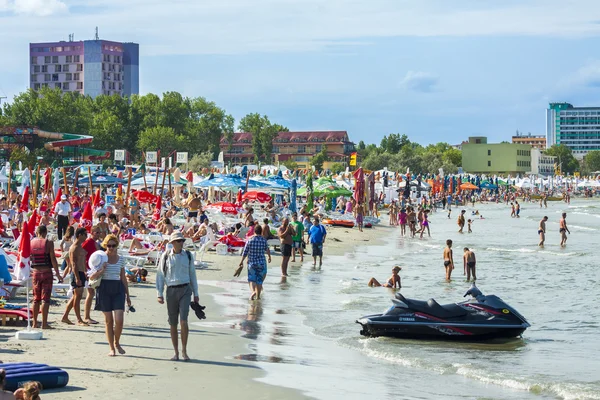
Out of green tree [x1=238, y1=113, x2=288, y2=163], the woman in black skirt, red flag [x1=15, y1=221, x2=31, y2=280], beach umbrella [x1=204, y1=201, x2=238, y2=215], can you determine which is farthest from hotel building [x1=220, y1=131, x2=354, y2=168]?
the woman in black skirt

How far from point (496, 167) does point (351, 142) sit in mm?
35675

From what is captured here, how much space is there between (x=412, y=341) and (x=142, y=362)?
5.15m

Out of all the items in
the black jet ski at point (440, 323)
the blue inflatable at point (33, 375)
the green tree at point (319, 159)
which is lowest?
the black jet ski at point (440, 323)

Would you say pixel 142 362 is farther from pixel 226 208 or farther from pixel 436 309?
pixel 226 208

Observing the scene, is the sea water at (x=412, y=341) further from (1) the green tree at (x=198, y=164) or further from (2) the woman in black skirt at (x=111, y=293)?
(1) the green tree at (x=198, y=164)

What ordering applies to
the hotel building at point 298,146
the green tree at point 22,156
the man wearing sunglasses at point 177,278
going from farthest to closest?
the hotel building at point 298,146 < the green tree at point 22,156 < the man wearing sunglasses at point 177,278

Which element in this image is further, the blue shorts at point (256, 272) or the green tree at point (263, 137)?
the green tree at point (263, 137)

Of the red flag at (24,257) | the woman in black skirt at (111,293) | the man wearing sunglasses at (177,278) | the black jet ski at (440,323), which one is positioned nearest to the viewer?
the man wearing sunglasses at (177,278)

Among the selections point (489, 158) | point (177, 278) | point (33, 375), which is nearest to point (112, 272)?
point (177, 278)

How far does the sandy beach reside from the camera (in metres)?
9.57

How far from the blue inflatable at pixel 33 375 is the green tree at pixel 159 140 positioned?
342 ft

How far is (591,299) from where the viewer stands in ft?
72.8

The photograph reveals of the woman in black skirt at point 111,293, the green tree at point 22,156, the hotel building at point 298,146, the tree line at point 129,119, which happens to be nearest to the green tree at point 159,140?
the tree line at point 129,119

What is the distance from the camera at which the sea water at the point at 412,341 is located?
1122cm
